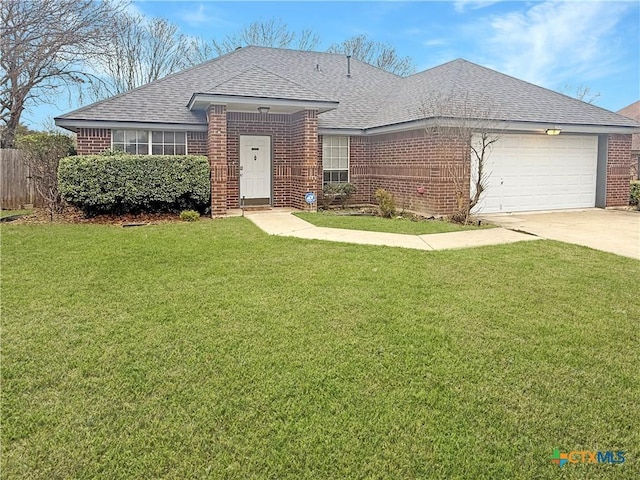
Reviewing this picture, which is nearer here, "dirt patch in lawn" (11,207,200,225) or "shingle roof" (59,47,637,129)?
"dirt patch in lawn" (11,207,200,225)

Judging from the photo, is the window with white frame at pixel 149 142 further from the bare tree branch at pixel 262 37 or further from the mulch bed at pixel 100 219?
the bare tree branch at pixel 262 37

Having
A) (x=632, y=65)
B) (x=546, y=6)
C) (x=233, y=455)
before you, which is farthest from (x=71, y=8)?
(x=632, y=65)

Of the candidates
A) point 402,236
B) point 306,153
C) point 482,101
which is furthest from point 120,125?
point 482,101

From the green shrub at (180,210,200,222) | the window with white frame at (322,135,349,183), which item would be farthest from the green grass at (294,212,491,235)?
the window with white frame at (322,135,349,183)

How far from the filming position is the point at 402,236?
364 inches

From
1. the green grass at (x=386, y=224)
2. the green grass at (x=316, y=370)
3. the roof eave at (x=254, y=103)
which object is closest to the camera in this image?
the green grass at (x=316, y=370)

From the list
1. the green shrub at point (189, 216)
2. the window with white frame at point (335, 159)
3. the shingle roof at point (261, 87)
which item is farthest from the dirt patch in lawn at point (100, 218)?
the window with white frame at point (335, 159)

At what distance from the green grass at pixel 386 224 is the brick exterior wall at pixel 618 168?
22.6ft

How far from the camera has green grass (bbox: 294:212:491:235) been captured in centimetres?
1003

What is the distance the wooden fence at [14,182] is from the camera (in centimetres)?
1508

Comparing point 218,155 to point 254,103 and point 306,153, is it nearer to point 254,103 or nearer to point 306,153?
point 254,103

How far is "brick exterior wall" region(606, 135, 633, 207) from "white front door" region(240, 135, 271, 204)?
35.1 ft

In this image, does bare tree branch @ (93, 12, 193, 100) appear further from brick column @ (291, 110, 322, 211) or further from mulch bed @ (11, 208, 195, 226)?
brick column @ (291, 110, 322, 211)

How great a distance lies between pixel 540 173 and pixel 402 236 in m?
7.51
